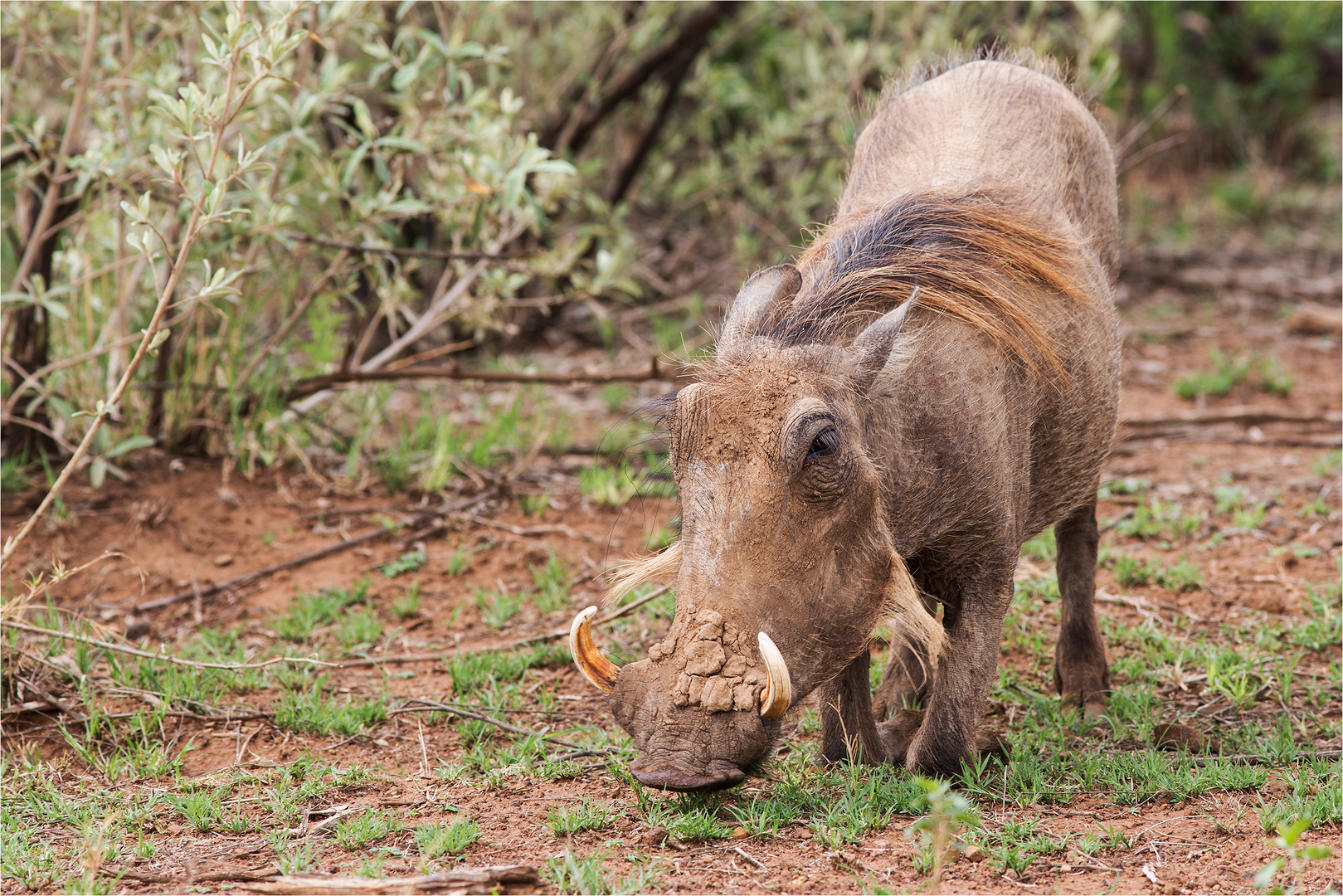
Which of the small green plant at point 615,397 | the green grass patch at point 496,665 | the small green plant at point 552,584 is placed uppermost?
the small green plant at point 615,397

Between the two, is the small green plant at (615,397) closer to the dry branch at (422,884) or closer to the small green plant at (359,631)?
the small green plant at (359,631)

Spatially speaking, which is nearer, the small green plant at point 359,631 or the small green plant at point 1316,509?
the small green plant at point 359,631

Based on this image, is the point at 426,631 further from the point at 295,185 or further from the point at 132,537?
Answer: the point at 295,185

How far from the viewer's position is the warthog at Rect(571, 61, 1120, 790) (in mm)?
2604

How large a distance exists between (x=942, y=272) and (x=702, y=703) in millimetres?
1296

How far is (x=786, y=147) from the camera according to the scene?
→ 24.2ft

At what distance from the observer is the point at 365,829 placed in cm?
276

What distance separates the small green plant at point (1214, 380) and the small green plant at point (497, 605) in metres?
3.96

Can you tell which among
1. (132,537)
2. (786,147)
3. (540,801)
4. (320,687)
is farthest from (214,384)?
(786,147)

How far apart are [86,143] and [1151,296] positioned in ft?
21.8

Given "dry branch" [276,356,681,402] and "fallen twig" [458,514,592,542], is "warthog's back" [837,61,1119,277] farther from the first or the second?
"fallen twig" [458,514,592,542]

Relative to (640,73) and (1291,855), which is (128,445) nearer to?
(640,73)

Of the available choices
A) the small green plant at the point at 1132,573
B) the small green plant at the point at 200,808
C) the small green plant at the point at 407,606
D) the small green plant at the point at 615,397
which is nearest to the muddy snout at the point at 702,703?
the small green plant at the point at 200,808

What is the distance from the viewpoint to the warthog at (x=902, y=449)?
2604 millimetres
